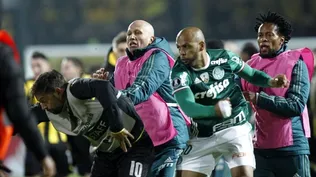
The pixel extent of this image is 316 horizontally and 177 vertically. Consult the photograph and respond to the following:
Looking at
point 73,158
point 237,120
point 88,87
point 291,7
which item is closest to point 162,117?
point 237,120

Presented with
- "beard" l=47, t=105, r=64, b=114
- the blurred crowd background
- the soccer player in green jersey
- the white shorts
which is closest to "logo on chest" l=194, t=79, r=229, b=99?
the soccer player in green jersey

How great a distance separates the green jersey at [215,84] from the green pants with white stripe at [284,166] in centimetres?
45

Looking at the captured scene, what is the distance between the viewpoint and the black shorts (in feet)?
28.0

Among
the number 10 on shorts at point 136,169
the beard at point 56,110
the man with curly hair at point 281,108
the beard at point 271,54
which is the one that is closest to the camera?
the beard at point 56,110

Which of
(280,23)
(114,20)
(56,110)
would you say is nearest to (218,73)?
(280,23)

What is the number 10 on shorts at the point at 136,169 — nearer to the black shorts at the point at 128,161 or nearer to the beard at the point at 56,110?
the black shorts at the point at 128,161

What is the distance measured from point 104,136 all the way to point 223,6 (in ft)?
50.0

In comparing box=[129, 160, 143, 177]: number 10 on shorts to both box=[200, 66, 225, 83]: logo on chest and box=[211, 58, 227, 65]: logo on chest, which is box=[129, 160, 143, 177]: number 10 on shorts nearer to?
box=[200, 66, 225, 83]: logo on chest

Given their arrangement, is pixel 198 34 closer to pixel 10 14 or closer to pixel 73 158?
pixel 73 158

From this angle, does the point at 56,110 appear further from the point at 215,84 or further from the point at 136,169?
the point at 215,84

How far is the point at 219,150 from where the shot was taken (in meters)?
8.84

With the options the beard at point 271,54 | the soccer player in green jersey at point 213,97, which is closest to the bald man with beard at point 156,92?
the soccer player in green jersey at point 213,97

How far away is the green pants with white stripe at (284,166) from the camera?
8945 mm

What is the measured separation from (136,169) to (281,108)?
1259 millimetres
